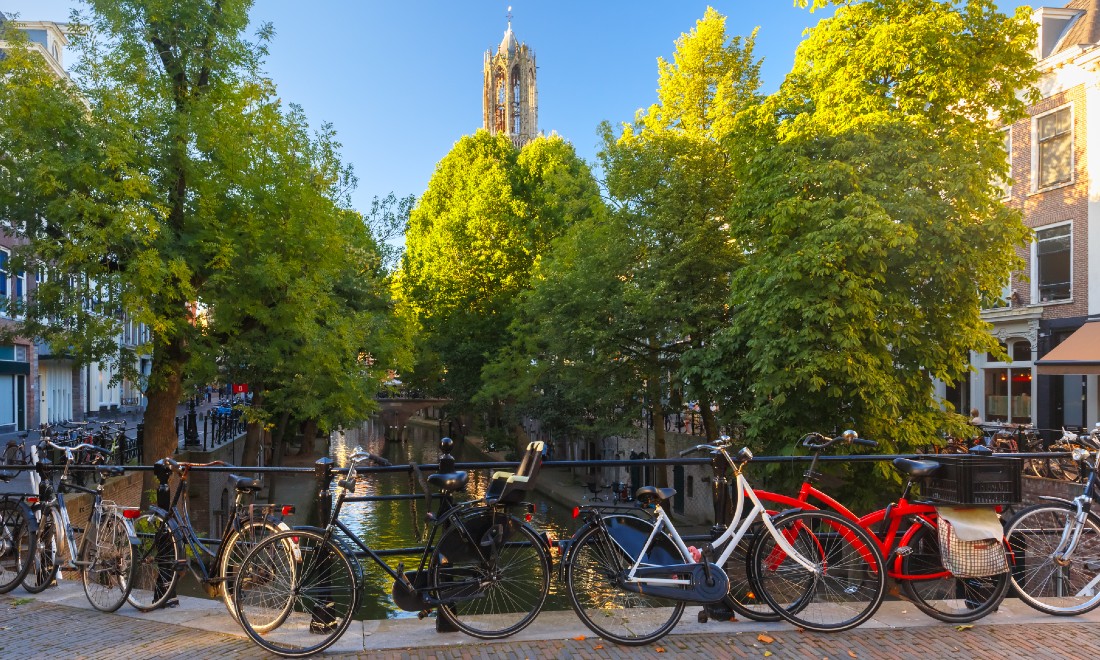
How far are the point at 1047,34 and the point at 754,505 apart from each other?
971 inches

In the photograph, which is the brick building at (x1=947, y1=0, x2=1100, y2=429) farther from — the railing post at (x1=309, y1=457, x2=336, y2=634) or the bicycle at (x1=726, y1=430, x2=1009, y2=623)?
the railing post at (x1=309, y1=457, x2=336, y2=634)

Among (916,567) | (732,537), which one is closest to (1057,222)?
(916,567)

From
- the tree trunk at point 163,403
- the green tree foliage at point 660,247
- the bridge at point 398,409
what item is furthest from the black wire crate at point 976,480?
the bridge at point 398,409

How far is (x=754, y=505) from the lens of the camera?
5.21 metres

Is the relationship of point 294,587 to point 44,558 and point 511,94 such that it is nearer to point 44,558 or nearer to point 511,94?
point 44,558

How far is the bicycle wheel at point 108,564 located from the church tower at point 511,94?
100m

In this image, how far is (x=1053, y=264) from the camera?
2314cm

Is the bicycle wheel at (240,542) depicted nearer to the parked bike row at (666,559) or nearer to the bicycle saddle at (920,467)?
the parked bike row at (666,559)

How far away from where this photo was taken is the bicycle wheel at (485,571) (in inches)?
201

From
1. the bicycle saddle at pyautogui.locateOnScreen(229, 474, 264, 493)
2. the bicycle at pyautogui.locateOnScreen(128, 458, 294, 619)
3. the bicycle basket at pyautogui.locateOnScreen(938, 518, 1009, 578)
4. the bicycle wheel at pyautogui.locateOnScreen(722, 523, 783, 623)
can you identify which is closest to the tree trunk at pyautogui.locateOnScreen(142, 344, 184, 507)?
the bicycle at pyautogui.locateOnScreen(128, 458, 294, 619)

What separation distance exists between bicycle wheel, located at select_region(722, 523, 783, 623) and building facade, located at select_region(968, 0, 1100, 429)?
18.3m

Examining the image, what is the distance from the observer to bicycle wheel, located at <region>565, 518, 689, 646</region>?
5.01m

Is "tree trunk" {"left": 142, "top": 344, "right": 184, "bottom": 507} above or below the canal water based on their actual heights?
above

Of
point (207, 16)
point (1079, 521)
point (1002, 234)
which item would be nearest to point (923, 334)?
point (1002, 234)
